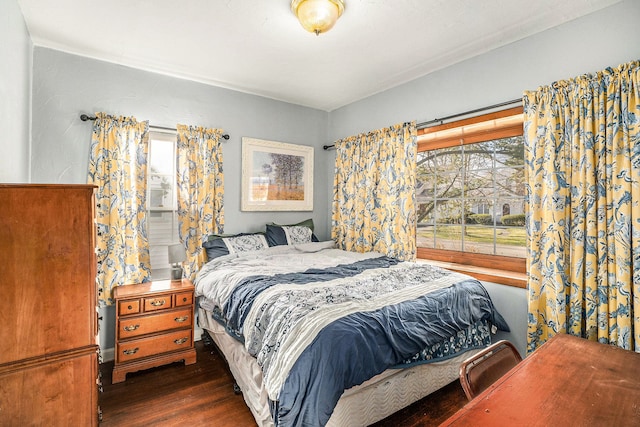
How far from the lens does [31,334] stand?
1244 mm

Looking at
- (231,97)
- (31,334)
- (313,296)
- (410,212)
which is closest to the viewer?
(31,334)

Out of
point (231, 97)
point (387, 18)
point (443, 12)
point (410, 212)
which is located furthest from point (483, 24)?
point (231, 97)

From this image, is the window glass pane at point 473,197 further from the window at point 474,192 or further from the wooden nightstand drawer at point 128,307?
the wooden nightstand drawer at point 128,307

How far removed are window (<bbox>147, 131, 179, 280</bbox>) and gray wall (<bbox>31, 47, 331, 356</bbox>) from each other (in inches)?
8.5

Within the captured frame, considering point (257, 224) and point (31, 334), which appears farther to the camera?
point (257, 224)

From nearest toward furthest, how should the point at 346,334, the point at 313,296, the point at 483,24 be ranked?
the point at 346,334 → the point at 313,296 → the point at 483,24

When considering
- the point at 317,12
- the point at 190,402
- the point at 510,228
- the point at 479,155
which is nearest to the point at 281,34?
the point at 317,12

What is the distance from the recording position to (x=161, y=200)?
3.06 m

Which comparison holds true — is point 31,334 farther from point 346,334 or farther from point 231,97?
point 231,97

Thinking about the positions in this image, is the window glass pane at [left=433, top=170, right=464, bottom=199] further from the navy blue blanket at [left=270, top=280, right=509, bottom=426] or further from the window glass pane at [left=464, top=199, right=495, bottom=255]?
the navy blue blanket at [left=270, top=280, right=509, bottom=426]

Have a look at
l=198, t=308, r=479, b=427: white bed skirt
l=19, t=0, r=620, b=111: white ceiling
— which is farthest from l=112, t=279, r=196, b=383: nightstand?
l=19, t=0, r=620, b=111: white ceiling

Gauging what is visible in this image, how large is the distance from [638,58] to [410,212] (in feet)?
5.90

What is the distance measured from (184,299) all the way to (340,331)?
1726 mm

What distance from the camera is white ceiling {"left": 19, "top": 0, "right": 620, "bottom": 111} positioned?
2023 mm
